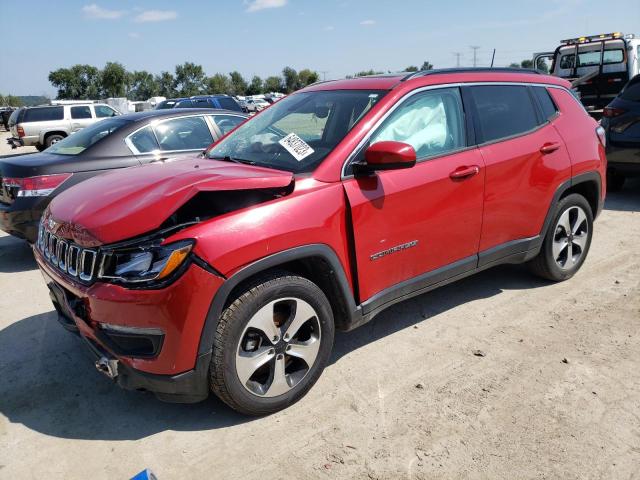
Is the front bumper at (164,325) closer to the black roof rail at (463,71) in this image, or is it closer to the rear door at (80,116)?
the black roof rail at (463,71)

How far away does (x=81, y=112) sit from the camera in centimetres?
1848

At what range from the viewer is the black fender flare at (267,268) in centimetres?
249

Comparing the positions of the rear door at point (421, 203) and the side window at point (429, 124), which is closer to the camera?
the rear door at point (421, 203)

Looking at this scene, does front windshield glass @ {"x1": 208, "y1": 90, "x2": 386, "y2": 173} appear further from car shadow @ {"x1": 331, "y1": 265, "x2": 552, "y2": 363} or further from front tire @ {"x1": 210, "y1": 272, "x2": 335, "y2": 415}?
car shadow @ {"x1": 331, "y1": 265, "x2": 552, "y2": 363}

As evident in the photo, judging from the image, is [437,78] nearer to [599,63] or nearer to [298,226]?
[298,226]

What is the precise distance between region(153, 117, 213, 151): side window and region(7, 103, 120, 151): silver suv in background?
13633 millimetres

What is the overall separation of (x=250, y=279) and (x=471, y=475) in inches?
55.2

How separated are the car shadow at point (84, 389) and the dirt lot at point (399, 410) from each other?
0.01 metres

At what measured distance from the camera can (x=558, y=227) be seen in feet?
14.2

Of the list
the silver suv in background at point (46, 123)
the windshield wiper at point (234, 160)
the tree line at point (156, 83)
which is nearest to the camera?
the windshield wiper at point (234, 160)

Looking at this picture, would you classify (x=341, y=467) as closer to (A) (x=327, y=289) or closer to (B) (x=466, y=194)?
(A) (x=327, y=289)

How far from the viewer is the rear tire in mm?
4293

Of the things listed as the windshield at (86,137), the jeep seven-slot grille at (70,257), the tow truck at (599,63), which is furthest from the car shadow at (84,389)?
the tow truck at (599,63)

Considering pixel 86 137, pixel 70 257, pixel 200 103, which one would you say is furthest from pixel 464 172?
pixel 200 103
